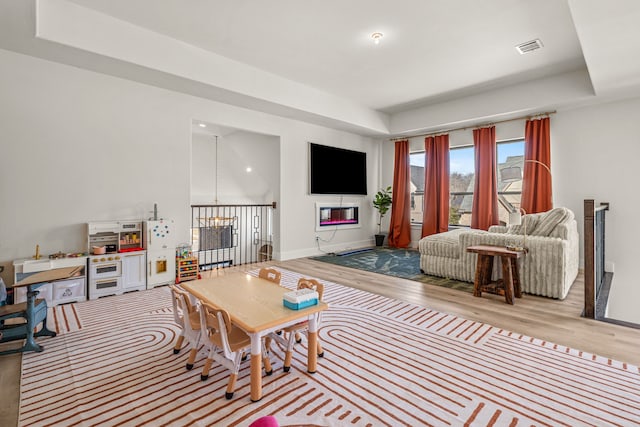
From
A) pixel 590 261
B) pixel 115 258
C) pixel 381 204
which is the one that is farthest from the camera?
pixel 381 204

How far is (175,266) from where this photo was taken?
4.18 metres

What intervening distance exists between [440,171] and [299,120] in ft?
10.3

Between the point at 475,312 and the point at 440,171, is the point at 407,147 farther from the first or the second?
the point at 475,312

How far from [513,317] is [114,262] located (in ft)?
14.3

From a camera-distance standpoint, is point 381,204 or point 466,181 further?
point 381,204

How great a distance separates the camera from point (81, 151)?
3588 millimetres

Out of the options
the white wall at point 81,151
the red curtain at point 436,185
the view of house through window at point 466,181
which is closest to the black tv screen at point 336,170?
the view of house through window at point 466,181

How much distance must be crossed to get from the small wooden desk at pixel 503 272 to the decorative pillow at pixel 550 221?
55 centimetres

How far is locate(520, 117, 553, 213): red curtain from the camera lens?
16.8ft

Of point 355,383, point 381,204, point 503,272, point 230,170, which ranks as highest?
point 230,170

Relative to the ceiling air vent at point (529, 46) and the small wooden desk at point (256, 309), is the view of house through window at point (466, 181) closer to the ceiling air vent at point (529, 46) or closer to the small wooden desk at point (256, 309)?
the ceiling air vent at point (529, 46)

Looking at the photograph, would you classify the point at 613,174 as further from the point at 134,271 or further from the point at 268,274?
the point at 134,271

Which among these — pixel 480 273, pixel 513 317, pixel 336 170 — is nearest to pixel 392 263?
pixel 480 273

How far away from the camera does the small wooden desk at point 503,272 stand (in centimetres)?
331
